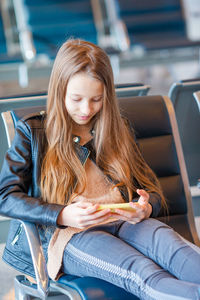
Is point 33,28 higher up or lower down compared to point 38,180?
higher up

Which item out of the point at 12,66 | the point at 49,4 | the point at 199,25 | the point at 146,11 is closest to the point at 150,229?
the point at 12,66

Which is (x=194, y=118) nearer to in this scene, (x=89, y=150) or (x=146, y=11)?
(x=89, y=150)

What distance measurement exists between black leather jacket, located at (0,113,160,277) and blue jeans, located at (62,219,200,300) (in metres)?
0.11

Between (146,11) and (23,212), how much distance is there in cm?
404

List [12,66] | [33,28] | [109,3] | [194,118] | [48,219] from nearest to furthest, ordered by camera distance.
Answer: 1. [48,219]
2. [194,118]
3. [12,66]
4. [33,28]
5. [109,3]

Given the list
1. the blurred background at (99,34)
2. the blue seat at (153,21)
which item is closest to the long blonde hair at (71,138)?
the blurred background at (99,34)

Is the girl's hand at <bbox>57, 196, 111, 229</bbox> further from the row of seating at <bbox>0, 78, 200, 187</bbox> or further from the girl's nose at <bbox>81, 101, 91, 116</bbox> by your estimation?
the row of seating at <bbox>0, 78, 200, 187</bbox>

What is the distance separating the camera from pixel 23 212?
4.87 ft

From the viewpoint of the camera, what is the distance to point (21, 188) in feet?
5.16

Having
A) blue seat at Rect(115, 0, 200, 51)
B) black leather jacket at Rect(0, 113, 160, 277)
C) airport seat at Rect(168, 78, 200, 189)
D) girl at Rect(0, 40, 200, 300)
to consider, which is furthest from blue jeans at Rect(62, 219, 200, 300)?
blue seat at Rect(115, 0, 200, 51)

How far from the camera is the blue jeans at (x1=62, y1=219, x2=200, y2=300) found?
1.31 metres

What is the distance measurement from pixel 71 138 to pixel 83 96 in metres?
0.17

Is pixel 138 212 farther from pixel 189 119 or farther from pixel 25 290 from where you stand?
pixel 189 119

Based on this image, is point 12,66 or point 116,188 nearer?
point 116,188
